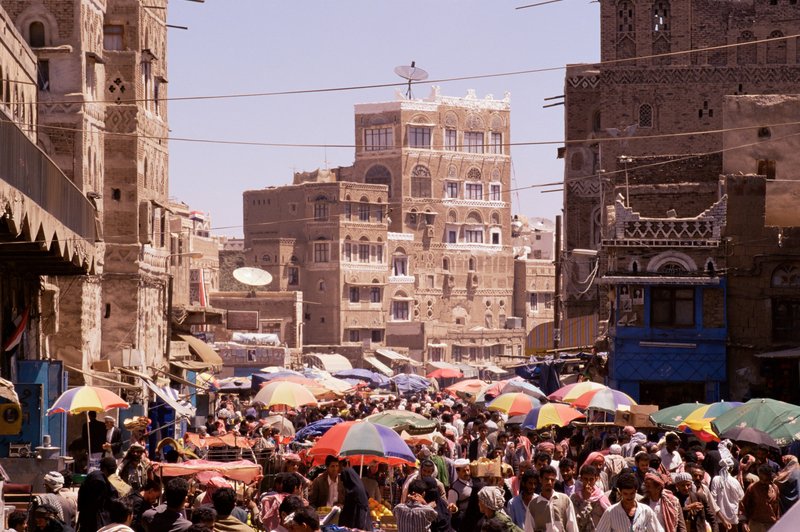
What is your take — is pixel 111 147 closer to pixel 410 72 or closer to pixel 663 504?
pixel 663 504

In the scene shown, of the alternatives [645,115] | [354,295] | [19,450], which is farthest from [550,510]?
[354,295]

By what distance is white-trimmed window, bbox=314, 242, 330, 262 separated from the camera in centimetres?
9750

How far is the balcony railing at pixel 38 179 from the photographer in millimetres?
15438

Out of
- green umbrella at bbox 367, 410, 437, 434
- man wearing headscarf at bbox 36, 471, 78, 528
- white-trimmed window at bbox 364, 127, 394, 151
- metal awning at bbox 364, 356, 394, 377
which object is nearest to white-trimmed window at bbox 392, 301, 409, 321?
metal awning at bbox 364, 356, 394, 377

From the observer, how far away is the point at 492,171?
113m

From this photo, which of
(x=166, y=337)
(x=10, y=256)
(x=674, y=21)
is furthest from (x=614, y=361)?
(x=674, y=21)

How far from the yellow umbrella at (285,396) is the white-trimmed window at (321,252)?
234 feet

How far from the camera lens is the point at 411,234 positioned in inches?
4141

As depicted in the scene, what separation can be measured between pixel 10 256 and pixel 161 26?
17350 mm

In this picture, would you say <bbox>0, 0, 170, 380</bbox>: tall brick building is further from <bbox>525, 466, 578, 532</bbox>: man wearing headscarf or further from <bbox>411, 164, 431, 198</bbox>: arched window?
<bbox>411, 164, 431, 198</bbox>: arched window

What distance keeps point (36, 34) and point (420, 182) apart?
7997 cm

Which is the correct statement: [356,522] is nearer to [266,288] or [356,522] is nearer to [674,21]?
[674,21]

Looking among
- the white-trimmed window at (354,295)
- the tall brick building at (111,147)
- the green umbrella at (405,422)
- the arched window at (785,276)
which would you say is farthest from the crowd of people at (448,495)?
the white-trimmed window at (354,295)

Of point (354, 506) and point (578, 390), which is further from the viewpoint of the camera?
point (578, 390)
